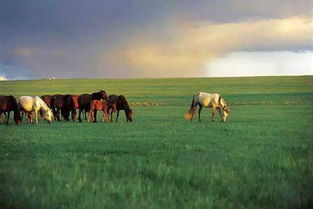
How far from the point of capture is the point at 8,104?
21.4 meters

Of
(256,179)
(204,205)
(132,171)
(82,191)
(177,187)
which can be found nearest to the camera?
(204,205)

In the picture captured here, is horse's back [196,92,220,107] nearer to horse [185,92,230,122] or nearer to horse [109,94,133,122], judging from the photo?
horse [185,92,230,122]

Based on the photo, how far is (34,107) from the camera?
25.0m

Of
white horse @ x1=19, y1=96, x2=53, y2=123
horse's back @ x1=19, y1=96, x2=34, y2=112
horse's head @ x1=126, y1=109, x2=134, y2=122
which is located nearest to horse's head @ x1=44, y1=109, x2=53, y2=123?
white horse @ x1=19, y1=96, x2=53, y2=123

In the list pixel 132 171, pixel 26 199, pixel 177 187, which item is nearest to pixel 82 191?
pixel 26 199

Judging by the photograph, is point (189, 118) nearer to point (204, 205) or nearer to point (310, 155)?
point (310, 155)

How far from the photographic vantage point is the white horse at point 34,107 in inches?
947

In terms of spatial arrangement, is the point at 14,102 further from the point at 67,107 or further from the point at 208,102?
the point at 208,102

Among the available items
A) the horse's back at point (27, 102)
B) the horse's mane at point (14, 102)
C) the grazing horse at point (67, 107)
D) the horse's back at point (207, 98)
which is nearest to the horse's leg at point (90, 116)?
the grazing horse at point (67, 107)

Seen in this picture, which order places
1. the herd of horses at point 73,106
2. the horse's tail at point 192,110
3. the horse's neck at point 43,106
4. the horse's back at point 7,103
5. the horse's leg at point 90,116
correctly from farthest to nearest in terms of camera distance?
1. the horse's tail at point 192,110
2. the horse's leg at point 90,116
3. the horse's neck at point 43,106
4. the herd of horses at point 73,106
5. the horse's back at point 7,103

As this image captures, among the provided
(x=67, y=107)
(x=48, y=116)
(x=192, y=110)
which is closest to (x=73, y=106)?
(x=67, y=107)

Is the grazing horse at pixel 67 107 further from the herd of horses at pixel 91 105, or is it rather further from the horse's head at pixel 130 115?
the horse's head at pixel 130 115

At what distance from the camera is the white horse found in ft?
78.9

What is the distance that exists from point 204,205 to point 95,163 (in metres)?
3.42
